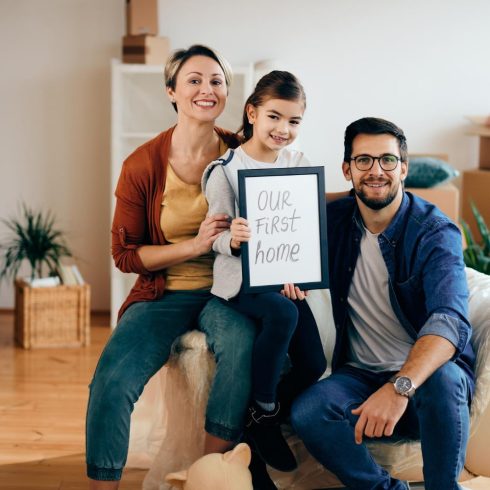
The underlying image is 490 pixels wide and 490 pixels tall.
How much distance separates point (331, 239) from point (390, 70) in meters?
2.69

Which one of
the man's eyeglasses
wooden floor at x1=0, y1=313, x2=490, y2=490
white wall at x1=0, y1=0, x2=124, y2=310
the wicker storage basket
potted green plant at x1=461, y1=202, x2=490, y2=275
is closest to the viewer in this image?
the man's eyeglasses

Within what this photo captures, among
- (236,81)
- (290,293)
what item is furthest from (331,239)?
(236,81)

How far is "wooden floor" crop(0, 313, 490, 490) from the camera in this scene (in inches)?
121

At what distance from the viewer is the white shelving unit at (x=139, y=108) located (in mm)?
4895

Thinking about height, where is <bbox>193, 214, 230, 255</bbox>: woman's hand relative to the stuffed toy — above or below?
above

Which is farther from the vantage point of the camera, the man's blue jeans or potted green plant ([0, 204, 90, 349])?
potted green plant ([0, 204, 90, 349])

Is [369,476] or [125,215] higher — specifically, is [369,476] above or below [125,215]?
below

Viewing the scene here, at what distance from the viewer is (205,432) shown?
2.62 m

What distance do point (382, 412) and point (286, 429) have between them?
0.42 metres

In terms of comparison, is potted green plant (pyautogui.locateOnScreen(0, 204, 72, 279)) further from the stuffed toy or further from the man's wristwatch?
the man's wristwatch

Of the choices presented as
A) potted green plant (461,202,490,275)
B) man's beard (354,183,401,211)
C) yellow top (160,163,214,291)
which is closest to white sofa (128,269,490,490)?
yellow top (160,163,214,291)

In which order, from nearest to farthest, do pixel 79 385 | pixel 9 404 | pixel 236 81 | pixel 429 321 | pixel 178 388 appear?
1. pixel 429 321
2. pixel 178 388
3. pixel 9 404
4. pixel 79 385
5. pixel 236 81

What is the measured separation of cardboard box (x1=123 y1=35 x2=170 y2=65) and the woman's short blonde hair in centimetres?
217

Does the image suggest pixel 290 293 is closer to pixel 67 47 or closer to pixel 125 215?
pixel 125 215
